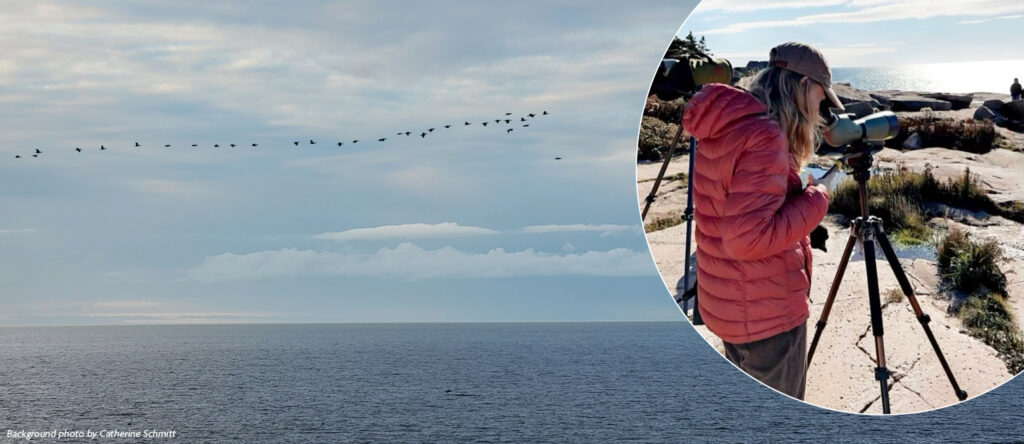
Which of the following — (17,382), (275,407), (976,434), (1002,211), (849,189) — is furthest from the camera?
(17,382)

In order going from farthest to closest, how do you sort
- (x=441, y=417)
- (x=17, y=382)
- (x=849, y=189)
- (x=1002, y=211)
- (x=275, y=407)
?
(x=17, y=382)
(x=275, y=407)
(x=441, y=417)
(x=849, y=189)
(x=1002, y=211)

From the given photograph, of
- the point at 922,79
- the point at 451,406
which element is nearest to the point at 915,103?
the point at 922,79

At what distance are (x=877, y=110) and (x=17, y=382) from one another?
152024 mm

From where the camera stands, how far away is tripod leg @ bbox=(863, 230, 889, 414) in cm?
296

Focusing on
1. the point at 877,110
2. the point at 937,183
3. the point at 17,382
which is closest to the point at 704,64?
the point at 877,110

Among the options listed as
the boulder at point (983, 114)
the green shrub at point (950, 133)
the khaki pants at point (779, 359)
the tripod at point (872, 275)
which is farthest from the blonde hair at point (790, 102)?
the khaki pants at point (779, 359)

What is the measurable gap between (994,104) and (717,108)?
2.70ft

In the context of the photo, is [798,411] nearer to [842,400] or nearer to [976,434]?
[976,434]

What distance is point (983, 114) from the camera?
117 inches

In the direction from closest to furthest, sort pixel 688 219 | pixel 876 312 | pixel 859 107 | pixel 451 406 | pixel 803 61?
1. pixel 803 61
2. pixel 876 312
3. pixel 859 107
4. pixel 688 219
5. pixel 451 406

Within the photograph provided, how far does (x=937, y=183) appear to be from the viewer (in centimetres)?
292

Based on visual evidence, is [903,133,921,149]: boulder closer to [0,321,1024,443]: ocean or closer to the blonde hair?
the blonde hair

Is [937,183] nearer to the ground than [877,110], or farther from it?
nearer to the ground

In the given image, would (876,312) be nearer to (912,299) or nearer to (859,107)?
(912,299)
